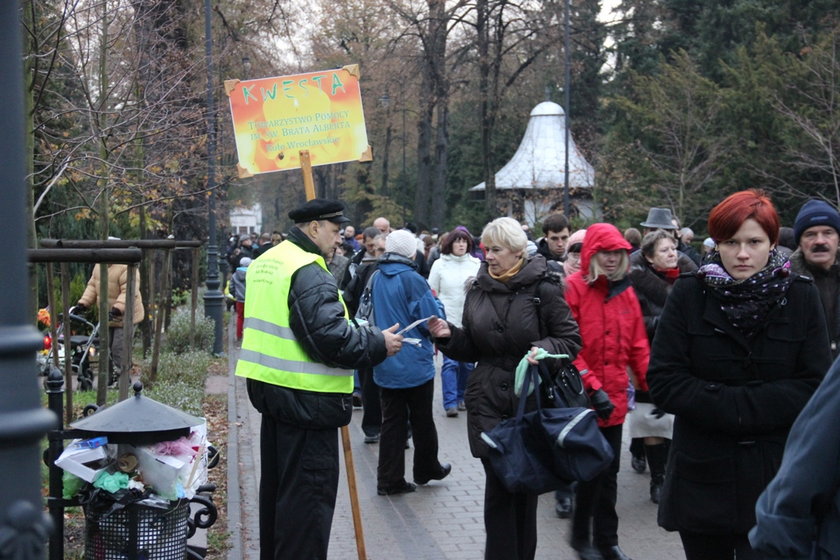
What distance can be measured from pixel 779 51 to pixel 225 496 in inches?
951

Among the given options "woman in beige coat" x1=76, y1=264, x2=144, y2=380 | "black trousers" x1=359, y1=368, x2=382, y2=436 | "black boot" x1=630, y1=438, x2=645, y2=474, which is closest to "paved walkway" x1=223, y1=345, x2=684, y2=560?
"black boot" x1=630, y1=438, x2=645, y2=474

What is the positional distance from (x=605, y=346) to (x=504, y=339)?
1.18 meters

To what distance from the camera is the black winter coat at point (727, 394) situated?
3812mm

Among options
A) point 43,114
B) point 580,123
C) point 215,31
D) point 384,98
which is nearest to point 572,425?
point 43,114

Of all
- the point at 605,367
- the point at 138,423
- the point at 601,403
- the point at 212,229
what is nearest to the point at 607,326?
the point at 605,367

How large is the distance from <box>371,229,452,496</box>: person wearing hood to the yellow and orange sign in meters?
1.38

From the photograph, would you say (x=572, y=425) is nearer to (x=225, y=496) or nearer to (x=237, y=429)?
(x=225, y=496)

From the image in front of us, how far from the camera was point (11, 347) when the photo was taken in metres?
1.88

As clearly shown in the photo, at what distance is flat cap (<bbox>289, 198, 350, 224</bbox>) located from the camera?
530 cm

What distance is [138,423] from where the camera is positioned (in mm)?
4719

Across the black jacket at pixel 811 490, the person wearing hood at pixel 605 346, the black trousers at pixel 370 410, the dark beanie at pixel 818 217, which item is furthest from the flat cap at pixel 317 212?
the black trousers at pixel 370 410

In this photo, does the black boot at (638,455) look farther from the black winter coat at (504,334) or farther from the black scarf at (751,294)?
the black scarf at (751,294)

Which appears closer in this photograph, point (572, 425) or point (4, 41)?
point (4, 41)

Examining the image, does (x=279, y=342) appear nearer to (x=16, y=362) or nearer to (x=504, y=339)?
(x=504, y=339)
